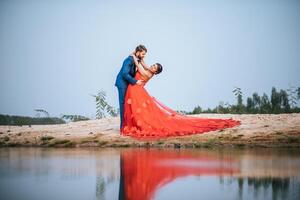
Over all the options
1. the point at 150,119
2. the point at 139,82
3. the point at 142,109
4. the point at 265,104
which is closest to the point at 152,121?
the point at 150,119

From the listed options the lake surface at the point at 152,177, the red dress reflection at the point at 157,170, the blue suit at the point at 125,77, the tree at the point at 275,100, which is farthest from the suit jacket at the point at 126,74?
the tree at the point at 275,100

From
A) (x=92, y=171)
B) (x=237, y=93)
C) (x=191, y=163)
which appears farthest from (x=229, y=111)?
(x=92, y=171)

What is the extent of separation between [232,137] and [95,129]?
5.32 metres

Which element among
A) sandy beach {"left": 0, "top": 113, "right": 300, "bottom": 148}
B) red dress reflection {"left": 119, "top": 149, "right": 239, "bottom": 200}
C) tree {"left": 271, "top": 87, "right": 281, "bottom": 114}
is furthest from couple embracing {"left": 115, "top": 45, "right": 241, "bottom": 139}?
tree {"left": 271, "top": 87, "right": 281, "bottom": 114}

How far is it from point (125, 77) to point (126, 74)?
0.13m

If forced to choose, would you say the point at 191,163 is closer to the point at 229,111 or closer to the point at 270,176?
the point at 270,176

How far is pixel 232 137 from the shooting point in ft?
48.5

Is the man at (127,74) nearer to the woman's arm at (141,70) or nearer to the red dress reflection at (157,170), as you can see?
the woman's arm at (141,70)

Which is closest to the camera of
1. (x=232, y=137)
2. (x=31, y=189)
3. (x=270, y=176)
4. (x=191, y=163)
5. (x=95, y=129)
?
(x=31, y=189)

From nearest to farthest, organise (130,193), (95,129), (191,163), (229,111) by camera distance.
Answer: (130,193) < (191,163) < (95,129) < (229,111)

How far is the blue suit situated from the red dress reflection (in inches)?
212

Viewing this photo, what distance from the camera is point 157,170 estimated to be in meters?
8.62

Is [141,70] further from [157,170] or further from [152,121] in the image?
[157,170]

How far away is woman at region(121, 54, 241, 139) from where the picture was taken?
15992 millimetres
